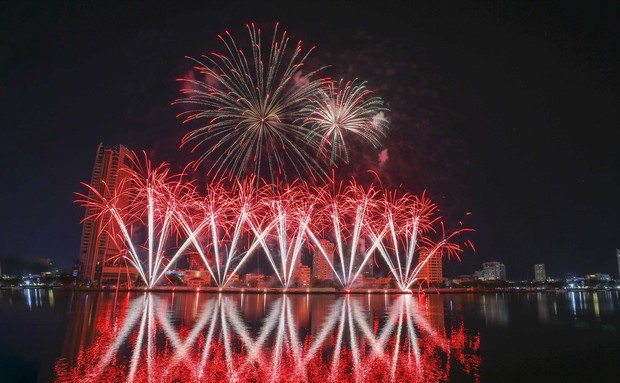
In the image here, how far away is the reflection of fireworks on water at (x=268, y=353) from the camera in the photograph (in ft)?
35.9

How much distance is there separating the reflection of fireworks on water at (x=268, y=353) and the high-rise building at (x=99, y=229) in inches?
3006

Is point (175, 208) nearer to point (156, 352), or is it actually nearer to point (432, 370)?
point (156, 352)

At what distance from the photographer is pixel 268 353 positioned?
13516mm

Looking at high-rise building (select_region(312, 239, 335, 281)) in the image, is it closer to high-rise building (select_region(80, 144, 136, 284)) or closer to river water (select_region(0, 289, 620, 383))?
high-rise building (select_region(80, 144, 136, 284))

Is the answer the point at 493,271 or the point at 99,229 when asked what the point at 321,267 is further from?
the point at 493,271

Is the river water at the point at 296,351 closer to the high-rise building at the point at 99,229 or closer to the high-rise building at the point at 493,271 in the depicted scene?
the high-rise building at the point at 99,229

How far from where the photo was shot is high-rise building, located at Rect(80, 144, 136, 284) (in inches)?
3501

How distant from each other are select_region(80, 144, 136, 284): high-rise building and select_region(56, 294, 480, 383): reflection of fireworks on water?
76358 millimetres

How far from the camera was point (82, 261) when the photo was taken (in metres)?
90.7

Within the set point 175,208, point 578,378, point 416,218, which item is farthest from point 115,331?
point 416,218

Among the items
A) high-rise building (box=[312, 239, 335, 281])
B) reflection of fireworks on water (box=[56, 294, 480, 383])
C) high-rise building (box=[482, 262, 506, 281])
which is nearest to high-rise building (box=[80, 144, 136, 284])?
high-rise building (box=[312, 239, 335, 281])

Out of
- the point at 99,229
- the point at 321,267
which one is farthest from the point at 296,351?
the point at 321,267

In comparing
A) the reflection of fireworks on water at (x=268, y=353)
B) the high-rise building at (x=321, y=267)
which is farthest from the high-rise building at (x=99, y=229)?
the reflection of fireworks on water at (x=268, y=353)

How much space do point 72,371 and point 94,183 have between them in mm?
92950
